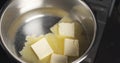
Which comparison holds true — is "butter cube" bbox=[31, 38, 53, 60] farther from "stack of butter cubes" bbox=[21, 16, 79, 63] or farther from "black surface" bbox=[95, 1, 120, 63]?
"black surface" bbox=[95, 1, 120, 63]

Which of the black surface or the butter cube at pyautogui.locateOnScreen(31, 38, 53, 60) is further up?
the butter cube at pyautogui.locateOnScreen(31, 38, 53, 60)

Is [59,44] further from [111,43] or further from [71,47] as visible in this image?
[111,43]

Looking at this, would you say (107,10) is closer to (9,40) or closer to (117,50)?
(117,50)

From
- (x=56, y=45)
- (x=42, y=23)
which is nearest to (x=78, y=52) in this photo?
(x=56, y=45)

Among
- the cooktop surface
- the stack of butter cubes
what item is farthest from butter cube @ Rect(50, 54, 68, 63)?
the cooktop surface

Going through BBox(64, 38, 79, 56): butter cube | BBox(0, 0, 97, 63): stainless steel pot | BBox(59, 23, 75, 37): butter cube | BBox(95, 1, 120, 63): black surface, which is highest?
BBox(0, 0, 97, 63): stainless steel pot

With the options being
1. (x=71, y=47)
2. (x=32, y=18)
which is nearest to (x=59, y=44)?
(x=71, y=47)

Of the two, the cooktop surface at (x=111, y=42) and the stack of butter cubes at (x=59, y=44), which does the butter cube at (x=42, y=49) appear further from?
the cooktop surface at (x=111, y=42)
